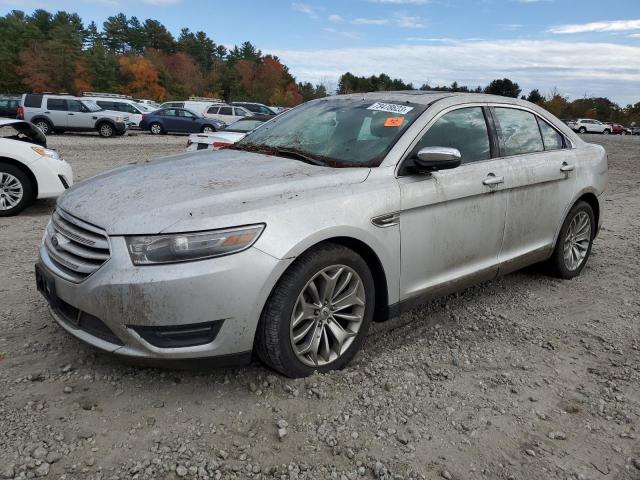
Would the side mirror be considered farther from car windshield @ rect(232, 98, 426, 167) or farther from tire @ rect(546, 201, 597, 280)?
tire @ rect(546, 201, 597, 280)

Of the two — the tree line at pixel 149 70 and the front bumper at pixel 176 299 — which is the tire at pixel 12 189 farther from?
the tree line at pixel 149 70

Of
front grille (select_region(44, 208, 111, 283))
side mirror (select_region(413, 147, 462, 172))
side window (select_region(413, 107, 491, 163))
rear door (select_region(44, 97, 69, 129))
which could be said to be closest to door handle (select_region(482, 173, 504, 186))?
side window (select_region(413, 107, 491, 163))

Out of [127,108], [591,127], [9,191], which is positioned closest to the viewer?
[9,191]

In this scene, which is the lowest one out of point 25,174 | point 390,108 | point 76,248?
point 25,174

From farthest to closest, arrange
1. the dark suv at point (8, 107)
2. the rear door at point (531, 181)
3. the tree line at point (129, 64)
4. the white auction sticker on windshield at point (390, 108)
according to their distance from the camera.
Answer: the tree line at point (129, 64)
the dark suv at point (8, 107)
the rear door at point (531, 181)
the white auction sticker on windshield at point (390, 108)

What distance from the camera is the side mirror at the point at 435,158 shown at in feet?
10.2

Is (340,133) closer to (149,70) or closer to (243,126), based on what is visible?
(243,126)

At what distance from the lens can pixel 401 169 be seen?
319cm

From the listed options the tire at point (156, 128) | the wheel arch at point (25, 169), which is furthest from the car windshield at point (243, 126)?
the tire at point (156, 128)

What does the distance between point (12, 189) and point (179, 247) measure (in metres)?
5.36

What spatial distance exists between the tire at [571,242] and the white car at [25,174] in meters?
6.03

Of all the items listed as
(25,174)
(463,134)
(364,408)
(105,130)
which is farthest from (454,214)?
(105,130)

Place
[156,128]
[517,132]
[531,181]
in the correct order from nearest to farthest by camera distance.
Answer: [531,181] < [517,132] < [156,128]

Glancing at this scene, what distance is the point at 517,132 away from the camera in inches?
163
